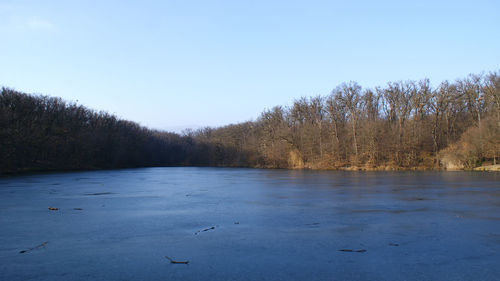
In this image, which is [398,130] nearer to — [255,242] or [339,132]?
[339,132]

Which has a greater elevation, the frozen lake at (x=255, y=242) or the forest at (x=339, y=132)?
the forest at (x=339, y=132)

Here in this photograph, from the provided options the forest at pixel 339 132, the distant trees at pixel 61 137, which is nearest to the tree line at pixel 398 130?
the forest at pixel 339 132

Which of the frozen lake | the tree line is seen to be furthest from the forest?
the frozen lake

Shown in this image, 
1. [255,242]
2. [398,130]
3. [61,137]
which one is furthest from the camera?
[61,137]

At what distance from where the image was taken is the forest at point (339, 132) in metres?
40.2

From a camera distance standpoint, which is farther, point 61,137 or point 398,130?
point 61,137

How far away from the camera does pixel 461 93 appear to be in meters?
46.2

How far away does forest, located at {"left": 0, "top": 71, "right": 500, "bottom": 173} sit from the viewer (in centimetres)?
4022

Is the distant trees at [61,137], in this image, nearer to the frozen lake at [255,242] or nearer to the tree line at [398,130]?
the tree line at [398,130]

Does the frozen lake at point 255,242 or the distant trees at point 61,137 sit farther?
the distant trees at point 61,137

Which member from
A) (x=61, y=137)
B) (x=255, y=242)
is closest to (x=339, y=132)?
(x=61, y=137)

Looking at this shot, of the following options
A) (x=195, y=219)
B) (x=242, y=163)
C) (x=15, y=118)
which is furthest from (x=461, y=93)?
(x=15, y=118)

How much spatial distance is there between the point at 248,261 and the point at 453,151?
132 feet

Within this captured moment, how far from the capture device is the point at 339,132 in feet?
170
